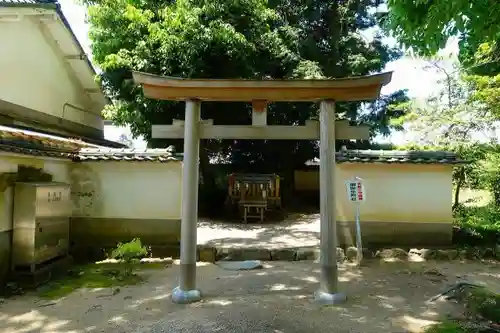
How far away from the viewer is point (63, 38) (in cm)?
1214

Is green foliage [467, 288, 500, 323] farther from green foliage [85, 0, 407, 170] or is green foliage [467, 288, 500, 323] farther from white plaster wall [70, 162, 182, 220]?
green foliage [85, 0, 407, 170]

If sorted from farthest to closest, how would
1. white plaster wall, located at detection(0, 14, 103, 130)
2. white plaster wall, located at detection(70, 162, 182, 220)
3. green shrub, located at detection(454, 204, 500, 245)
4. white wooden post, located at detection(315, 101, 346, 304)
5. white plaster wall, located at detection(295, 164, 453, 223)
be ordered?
1. green shrub, located at detection(454, 204, 500, 245)
2. white plaster wall, located at detection(0, 14, 103, 130)
3. white plaster wall, located at detection(70, 162, 182, 220)
4. white plaster wall, located at detection(295, 164, 453, 223)
5. white wooden post, located at detection(315, 101, 346, 304)

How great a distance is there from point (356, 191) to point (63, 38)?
10.2 m

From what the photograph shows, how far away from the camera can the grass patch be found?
7.10 metres

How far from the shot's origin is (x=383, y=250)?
31.0 feet

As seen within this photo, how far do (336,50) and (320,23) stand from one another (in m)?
1.94

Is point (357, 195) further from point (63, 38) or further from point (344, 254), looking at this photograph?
point (63, 38)

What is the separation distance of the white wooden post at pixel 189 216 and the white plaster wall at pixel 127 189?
3303mm

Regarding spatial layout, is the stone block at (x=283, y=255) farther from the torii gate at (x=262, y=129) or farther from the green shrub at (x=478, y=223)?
the green shrub at (x=478, y=223)

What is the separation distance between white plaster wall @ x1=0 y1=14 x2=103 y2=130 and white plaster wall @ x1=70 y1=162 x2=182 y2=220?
2819 millimetres

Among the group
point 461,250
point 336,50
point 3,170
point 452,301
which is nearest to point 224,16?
point 336,50

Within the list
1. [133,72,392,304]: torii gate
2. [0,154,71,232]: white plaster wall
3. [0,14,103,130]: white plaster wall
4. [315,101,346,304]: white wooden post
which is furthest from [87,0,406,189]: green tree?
[315,101,346,304]: white wooden post

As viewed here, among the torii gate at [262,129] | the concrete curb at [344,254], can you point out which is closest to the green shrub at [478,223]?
the concrete curb at [344,254]

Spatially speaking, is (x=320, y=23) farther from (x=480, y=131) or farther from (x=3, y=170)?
(x=3, y=170)
